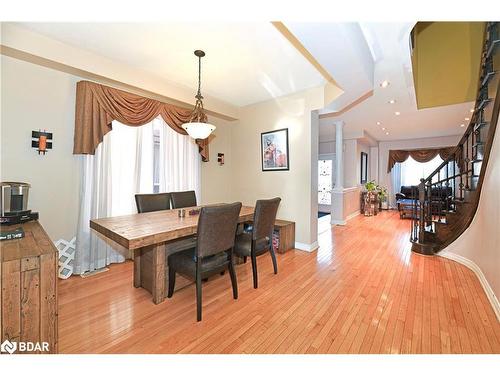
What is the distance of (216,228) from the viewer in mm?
1838

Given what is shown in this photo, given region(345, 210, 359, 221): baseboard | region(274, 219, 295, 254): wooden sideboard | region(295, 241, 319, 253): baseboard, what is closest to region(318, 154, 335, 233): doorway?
region(345, 210, 359, 221): baseboard

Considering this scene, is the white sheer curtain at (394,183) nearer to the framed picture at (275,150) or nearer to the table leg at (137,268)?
the framed picture at (275,150)

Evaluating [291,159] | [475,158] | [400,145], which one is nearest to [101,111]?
[291,159]

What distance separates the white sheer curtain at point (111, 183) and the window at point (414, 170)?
839cm

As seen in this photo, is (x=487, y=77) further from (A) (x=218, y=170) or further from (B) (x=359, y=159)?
(B) (x=359, y=159)

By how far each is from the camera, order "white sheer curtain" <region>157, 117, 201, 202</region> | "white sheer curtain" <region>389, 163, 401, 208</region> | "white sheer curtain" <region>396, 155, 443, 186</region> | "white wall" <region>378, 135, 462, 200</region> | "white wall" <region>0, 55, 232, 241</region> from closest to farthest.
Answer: "white wall" <region>0, 55, 232, 241</region>
"white sheer curtain" <region>157, 117, 201, 202</region>
"white wall" <region>378, 135, 462, 200</region>
"white sheer curtain" <region>396, 155, 443, 186</region>
"white sheer curtain" <region>389, 163, 401, 208</region>

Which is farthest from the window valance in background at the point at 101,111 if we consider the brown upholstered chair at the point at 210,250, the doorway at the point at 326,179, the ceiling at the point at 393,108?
the doorway at the point at 326,179

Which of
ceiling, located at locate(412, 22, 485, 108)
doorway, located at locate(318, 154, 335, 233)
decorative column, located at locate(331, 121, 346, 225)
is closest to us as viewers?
ceiling, located at locate(412, 22, 485, 108)

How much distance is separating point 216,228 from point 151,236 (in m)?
0.50

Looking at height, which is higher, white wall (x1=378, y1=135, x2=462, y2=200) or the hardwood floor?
white wall (x1=378, y1=135, x2=462, y2=200)

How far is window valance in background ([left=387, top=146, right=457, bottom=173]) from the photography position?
699cm

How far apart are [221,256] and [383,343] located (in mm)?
1374

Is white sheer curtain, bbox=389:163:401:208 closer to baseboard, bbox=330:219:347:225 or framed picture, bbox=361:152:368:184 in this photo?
framed picture, bbox=361:152:368:184

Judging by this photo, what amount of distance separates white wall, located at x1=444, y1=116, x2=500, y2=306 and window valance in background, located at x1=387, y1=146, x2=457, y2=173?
5500 mm
